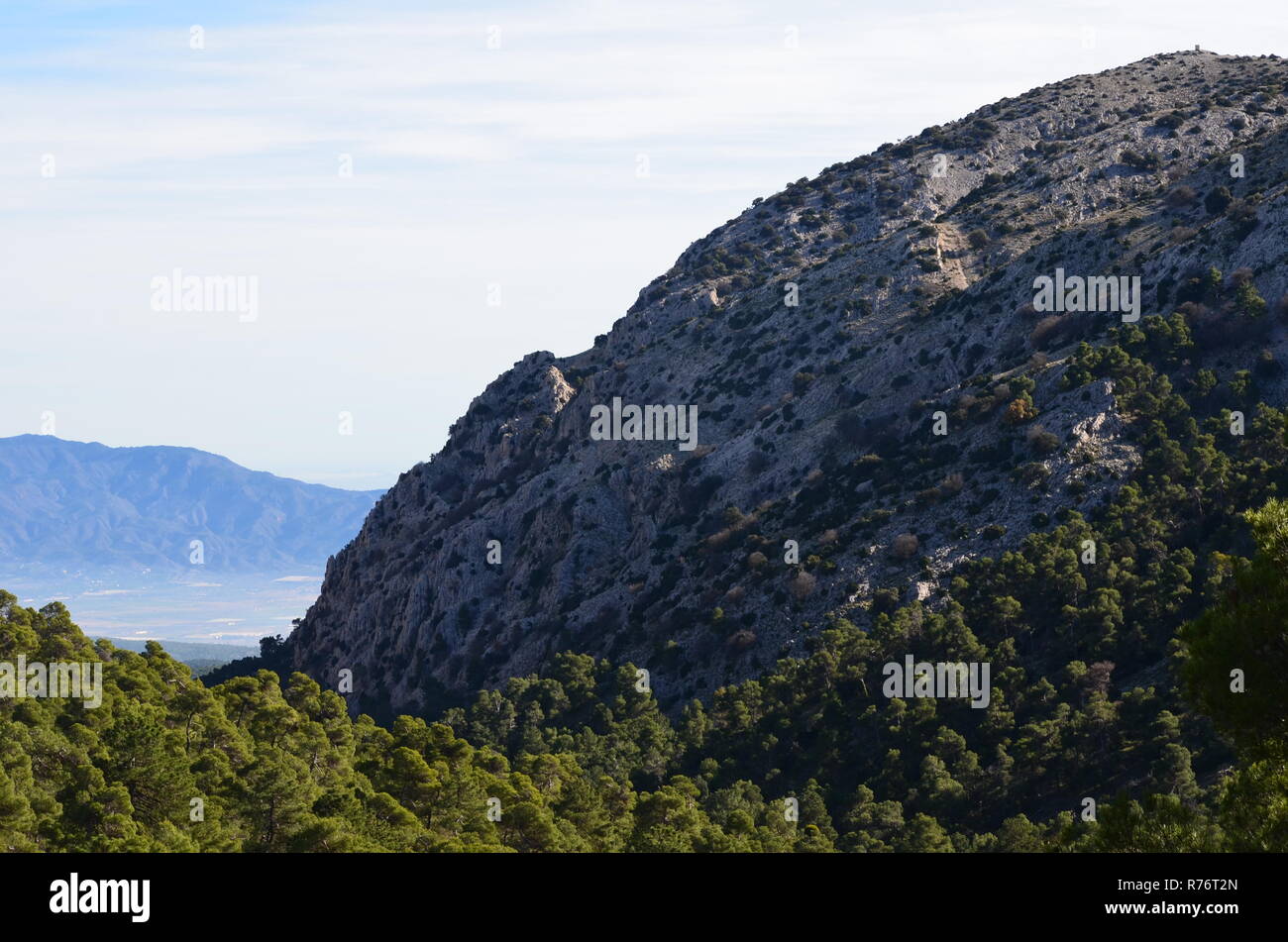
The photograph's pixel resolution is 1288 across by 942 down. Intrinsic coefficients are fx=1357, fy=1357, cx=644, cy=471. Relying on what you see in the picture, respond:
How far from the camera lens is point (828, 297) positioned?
153500 mm

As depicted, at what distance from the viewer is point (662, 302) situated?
591ft

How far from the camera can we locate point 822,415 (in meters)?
135

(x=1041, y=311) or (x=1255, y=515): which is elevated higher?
(x=1041, y=311)

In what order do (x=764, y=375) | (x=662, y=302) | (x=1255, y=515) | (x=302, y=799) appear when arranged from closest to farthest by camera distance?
(x=1255, y=515)
(x=302, y=799)
(x=764, y=375)
(x=662, y=302)

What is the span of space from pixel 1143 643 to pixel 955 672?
39.5ft

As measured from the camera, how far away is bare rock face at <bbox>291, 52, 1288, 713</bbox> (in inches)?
4326

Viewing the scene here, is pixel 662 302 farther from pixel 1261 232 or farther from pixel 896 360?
pixel 1261 232

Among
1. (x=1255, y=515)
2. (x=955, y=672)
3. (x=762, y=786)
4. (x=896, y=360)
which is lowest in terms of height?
(x=762, y=786)

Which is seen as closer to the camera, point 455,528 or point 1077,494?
point 1077,494

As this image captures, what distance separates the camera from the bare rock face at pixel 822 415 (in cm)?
10988

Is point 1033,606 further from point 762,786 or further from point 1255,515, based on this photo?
point 1255,515
